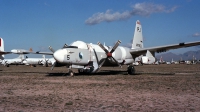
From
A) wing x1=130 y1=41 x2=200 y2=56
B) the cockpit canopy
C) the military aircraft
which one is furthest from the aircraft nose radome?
wing x1=130 y1=41 x2=200 y2=56

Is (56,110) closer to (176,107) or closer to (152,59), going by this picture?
(176,107)

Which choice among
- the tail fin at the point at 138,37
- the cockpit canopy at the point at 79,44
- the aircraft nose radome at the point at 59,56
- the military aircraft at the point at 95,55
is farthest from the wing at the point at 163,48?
the aircraft nose radome at the point at 59,56

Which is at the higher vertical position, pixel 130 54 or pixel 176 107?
pixel 130 54

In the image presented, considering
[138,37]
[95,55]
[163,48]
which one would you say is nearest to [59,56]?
[95,55]

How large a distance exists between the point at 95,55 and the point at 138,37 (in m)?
10.3

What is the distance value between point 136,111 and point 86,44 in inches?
739

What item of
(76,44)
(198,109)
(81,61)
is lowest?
(198,109)

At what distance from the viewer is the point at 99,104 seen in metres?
8.74

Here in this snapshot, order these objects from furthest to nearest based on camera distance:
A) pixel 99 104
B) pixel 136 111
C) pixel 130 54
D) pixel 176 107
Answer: pixel 130 54 → pixel 99 104 → pixel 176 107 → pixel 136 111

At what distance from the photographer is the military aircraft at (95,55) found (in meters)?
23.6

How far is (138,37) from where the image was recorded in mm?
34250

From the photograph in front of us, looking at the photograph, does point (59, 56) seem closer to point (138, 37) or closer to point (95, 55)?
point (95, 55)

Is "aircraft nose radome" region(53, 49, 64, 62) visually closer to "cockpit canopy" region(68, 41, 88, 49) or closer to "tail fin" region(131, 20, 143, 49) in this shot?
"cockpit canopy" region(68, 41, 88, 49)

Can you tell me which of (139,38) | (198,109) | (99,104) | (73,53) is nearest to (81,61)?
(73,53)
